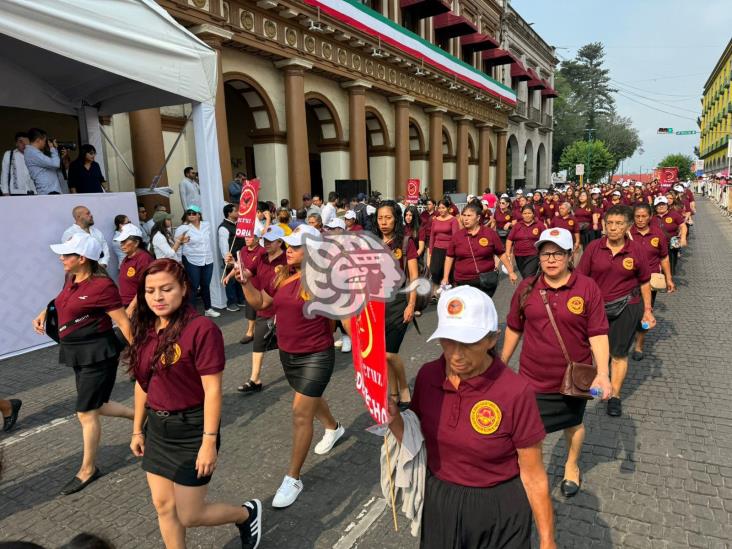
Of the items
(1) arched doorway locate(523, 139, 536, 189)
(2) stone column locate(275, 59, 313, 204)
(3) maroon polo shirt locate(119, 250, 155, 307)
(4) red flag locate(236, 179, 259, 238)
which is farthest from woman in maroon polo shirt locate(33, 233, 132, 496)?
(1) arched doorway locate(523, 139, 536, 189)

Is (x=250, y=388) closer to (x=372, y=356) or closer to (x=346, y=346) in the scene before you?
(x=346, y=346)

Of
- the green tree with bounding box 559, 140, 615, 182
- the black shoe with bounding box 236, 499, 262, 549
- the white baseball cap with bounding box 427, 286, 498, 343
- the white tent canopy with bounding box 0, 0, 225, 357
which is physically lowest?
the black shoe with bounding box 236, 499, 262, 549

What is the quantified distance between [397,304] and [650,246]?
12.0ft

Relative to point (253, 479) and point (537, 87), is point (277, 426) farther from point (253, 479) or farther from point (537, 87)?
point (537, 87)

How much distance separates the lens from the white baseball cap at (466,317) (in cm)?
184

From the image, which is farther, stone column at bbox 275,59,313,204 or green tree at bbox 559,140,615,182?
green tree at bbox 559,140,615,182

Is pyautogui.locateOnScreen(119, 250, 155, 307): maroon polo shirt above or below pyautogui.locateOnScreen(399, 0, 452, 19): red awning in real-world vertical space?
below

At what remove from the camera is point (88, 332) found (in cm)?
372

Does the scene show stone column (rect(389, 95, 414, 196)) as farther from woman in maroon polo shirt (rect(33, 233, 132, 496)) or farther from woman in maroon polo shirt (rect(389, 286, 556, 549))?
woman in maroon polo shirt (rect(389, 286, 556, 549))

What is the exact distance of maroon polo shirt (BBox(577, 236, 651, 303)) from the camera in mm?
4625

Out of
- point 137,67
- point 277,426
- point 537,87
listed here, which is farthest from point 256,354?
point 537,87

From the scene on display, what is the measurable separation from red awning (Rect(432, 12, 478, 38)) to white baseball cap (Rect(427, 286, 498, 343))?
27.6 m

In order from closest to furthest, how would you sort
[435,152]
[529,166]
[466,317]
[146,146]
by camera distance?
[466,317]
[146,146]
[435,152]
[529,166]

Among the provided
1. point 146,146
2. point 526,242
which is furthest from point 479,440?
point 146,146
